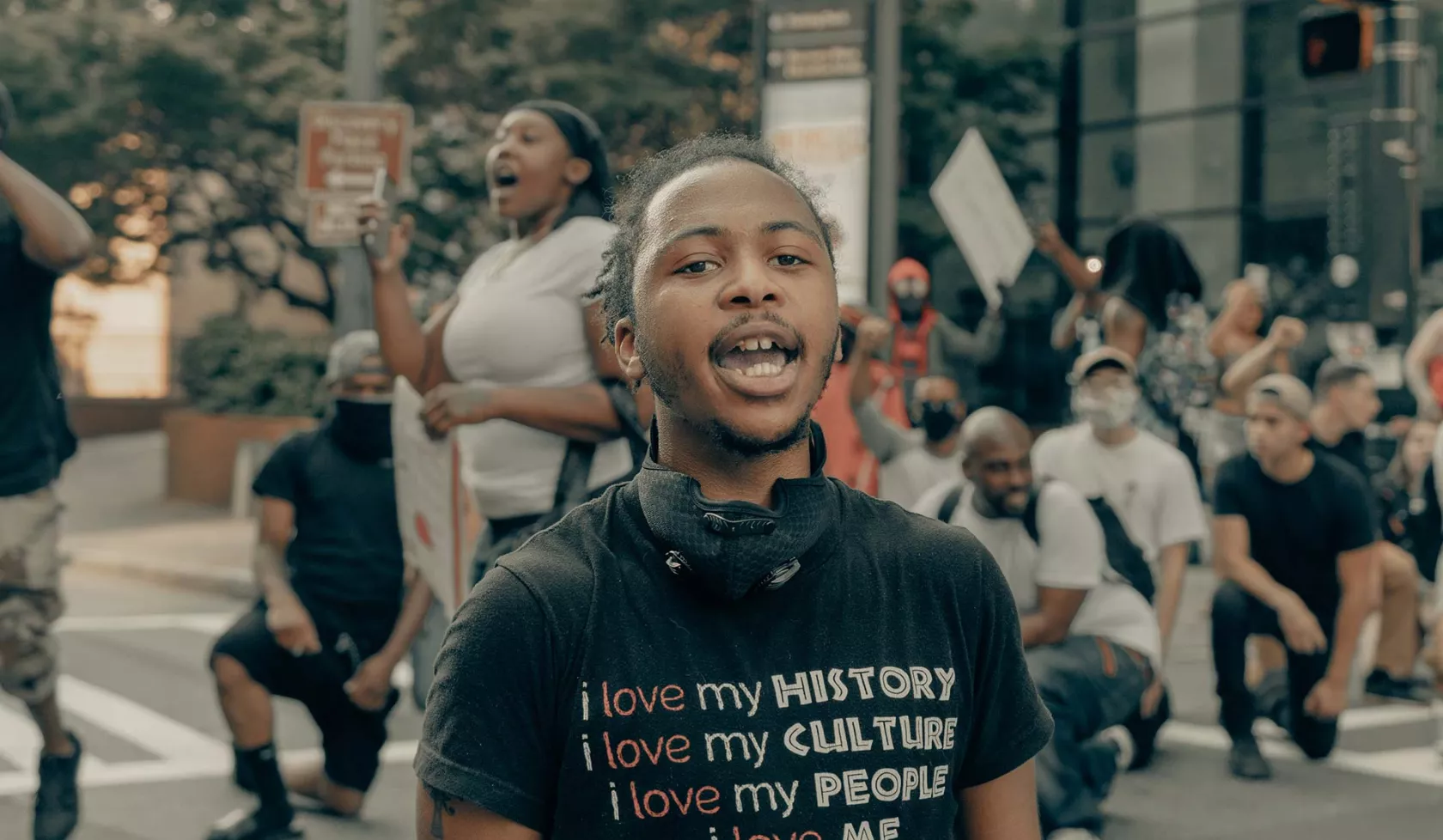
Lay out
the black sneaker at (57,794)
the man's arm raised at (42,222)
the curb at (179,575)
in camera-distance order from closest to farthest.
Answer: the man's arm raised at (42,222) → the black sneaker at (57,794) → the curb at (179,575)

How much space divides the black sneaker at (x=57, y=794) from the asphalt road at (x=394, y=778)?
2.36 ft

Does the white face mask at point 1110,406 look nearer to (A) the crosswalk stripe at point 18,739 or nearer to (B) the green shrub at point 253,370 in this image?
(A) the crosswalk stripe at point 18,739

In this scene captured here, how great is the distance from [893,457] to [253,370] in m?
12.5

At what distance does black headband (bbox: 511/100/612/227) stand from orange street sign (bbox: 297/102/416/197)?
605 cm

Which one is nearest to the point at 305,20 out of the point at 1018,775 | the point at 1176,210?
the point at 1176,210

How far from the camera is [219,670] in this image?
6047 mm

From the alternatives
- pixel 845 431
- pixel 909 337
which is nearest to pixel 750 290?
pixel 845 431

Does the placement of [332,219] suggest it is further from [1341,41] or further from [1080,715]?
[1080,715]

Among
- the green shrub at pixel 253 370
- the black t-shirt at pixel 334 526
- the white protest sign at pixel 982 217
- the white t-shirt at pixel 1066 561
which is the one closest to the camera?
the white t-shirt at pixel 1066 561

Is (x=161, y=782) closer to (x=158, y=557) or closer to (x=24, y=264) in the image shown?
(x=24, y=264)

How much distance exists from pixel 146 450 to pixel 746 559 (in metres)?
24.1

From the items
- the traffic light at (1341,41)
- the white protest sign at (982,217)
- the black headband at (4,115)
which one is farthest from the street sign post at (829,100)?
the black headband at (4,115)

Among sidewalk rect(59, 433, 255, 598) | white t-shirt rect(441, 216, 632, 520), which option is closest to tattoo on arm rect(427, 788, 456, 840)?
white t-shirt rect(441, 216, 632, 520)

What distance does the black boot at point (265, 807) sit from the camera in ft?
19.5
